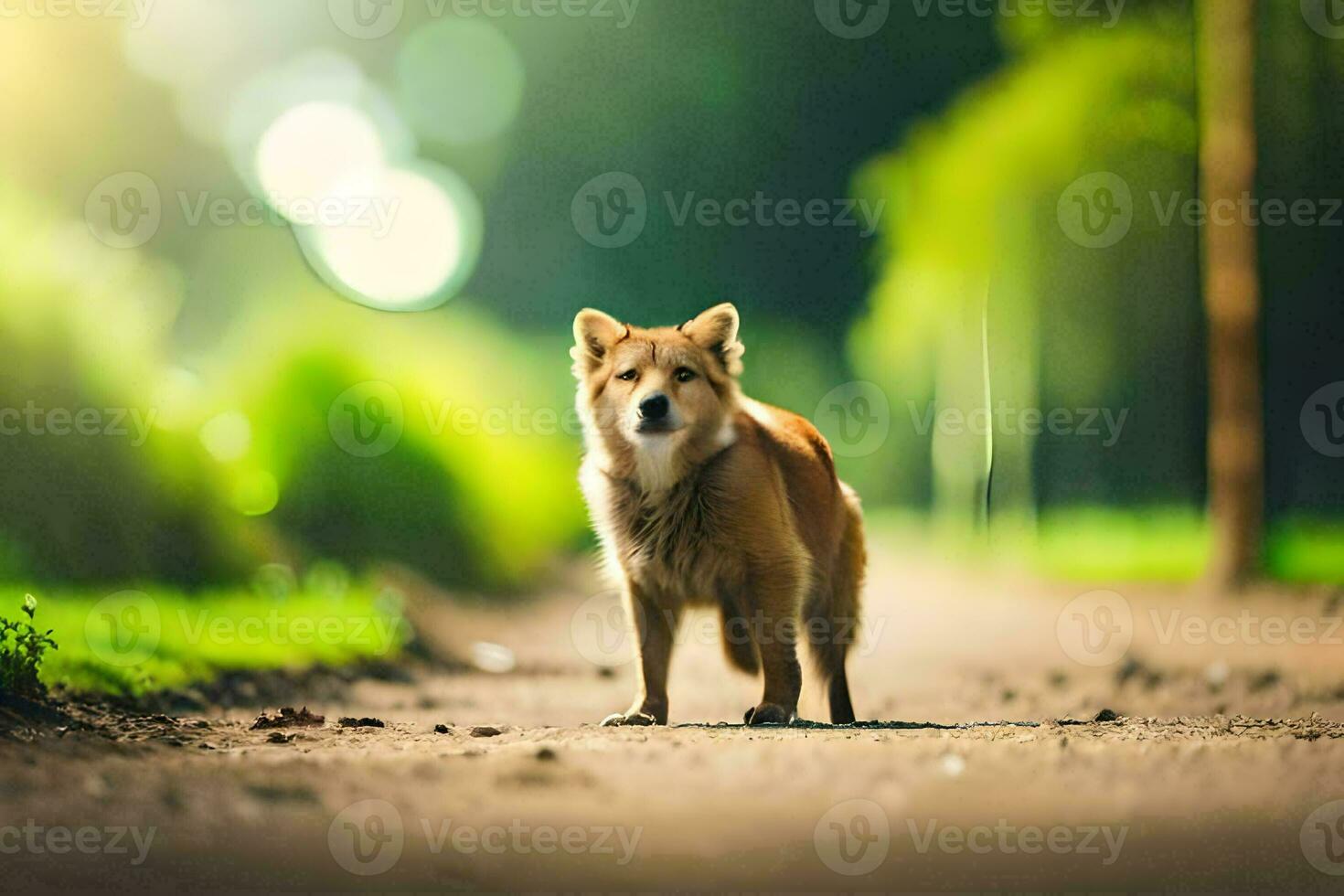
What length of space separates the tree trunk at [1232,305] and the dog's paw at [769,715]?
656 centimetres

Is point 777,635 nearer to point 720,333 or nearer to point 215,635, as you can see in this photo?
point 720,333

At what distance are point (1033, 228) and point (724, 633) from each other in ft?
27.4

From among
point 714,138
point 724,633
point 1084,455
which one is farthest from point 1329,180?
point 724,633

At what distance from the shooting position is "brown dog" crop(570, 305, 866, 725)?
5.31 metres

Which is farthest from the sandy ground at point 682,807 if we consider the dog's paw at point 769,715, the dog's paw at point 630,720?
the dog's paw at point 769,715

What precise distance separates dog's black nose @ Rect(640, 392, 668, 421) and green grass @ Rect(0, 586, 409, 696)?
9.04ft

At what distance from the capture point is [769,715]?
5152 millimetres

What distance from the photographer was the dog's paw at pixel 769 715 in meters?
5.13

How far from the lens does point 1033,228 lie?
492 inches

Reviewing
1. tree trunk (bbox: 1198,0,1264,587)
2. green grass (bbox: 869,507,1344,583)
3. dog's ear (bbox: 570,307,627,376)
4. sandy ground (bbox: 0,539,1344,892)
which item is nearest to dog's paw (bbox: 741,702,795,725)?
sandy ground (bbox: 0,539,1344,892)

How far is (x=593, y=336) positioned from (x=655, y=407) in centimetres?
75

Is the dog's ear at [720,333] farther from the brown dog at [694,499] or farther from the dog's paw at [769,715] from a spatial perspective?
the dog's paw at [769,715]

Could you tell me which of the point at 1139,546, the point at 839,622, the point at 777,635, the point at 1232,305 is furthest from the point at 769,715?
the point at 1139,546

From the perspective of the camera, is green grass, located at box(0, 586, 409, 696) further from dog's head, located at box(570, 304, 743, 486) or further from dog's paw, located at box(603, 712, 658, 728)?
dog's head, located at box(570, 304, 743, 486)
